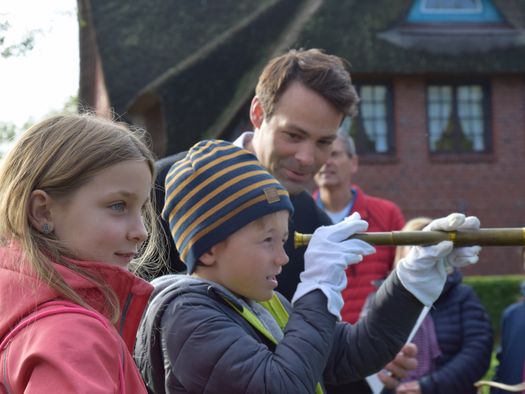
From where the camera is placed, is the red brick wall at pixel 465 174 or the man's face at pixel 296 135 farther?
the red brick wall at pixel 465 174

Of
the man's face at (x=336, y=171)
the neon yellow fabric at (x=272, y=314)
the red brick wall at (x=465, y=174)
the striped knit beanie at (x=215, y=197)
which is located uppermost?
the striped knit beanie at (x=215, y=197)

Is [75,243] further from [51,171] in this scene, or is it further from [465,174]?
[465,174]

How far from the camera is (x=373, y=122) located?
19.6 metres

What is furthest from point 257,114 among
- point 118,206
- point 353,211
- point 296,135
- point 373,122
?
point 373,122

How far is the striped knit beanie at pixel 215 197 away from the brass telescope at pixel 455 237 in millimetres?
298

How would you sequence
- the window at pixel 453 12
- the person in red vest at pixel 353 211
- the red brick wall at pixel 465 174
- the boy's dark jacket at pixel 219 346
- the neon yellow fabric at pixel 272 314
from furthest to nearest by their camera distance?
the window at pixel 453 12
the red brick wall at pixel 465 174
the person in red vest at pixel 353 211
the neon yellow fabric at pixel 272 314
the boy's dark jacket at pixel 219 346

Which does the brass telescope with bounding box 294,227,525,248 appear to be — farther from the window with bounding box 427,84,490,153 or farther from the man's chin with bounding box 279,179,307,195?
the window with bounding box 427,84,490,153

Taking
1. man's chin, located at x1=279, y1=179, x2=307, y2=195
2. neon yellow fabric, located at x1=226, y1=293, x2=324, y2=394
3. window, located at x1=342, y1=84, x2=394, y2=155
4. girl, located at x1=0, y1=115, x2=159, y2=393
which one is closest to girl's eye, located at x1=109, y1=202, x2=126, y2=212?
girl, located at x1=0, y1=115, x2=159, y2=393

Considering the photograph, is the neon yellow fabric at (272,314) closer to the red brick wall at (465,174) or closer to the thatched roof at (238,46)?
the thatched roof at (238,46)

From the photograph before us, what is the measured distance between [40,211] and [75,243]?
0.12 metres

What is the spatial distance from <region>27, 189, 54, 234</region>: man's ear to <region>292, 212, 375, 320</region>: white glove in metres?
0.89

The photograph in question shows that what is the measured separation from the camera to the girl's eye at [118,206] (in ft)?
7.79

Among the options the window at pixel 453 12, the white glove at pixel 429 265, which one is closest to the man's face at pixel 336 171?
the white glove at pixel 429 265

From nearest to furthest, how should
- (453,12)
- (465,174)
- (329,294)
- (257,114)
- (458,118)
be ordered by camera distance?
1. (329,294)
2. (257,114)
3. (465,174)
4. (458,118)
5. (453,12)
